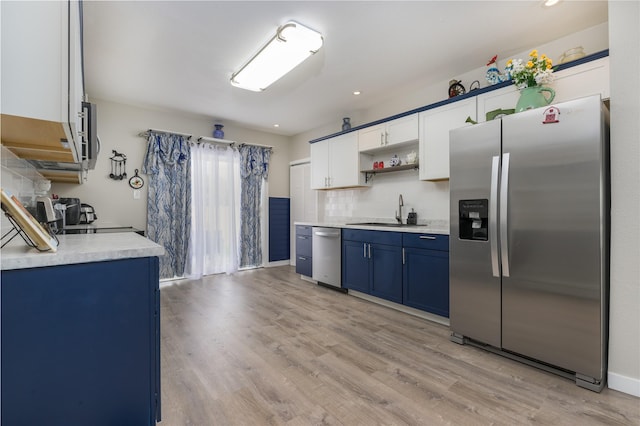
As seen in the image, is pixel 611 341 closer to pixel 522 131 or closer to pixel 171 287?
pixel 522 131

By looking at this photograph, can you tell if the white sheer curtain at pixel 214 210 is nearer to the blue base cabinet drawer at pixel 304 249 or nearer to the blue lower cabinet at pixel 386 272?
the blue base cabinet drawer at pixel 304 249

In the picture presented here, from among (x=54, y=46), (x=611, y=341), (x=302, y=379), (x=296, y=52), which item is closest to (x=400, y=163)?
(x=296, y=52)

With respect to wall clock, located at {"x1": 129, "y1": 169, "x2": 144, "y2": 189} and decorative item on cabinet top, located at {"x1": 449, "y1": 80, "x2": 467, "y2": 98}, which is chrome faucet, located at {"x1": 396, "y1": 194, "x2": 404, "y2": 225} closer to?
decorative item on cabinet top, located at {"x1": 449, "y1": 80, "x2": 467, "y2": 98}

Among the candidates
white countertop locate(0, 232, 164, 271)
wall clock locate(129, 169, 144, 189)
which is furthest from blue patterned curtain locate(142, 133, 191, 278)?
white countertop locate(0, 232, 164, 271)

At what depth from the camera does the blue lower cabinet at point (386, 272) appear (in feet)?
10.7

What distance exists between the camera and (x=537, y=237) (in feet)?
6.70

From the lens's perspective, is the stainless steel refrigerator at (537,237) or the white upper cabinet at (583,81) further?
the white upper cabinet at (583,81)

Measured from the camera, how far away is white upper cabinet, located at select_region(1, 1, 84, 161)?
37.8 inches

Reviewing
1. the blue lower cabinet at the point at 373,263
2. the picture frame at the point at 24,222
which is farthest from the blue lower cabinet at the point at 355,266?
the picture frame at the point at 24,222

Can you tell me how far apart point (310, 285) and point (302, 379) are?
249 centimetres

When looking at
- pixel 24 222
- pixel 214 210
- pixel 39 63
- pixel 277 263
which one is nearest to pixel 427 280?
pixel 24 222

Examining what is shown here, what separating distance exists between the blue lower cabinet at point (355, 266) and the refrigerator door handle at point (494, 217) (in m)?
1.62

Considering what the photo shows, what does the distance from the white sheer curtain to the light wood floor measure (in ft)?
5.86

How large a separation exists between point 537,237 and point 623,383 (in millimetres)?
982
